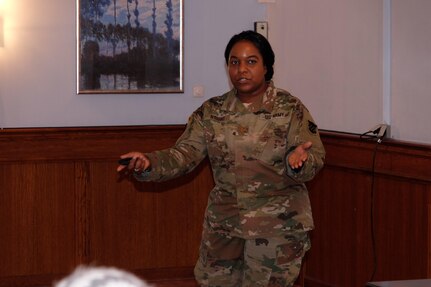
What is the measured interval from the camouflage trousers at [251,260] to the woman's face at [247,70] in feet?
1.98

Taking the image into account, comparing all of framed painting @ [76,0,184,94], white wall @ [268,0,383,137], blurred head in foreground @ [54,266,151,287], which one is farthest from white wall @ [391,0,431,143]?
blurred head in foreground @ [54,266,151,287]

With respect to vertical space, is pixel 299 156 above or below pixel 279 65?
below

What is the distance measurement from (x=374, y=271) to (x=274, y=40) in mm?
2007

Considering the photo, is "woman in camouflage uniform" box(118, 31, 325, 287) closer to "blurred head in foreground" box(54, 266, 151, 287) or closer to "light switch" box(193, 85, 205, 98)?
"blurred head in foreground" box(54, 266, 151, 287)

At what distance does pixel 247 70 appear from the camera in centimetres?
351

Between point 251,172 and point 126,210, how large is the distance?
9.56ft

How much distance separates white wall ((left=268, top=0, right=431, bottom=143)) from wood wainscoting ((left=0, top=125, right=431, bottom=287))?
25cm

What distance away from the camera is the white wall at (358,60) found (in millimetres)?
4777

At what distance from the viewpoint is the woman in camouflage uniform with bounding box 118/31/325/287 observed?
11.3 ft

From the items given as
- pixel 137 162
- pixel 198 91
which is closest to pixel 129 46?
pixel 198 91

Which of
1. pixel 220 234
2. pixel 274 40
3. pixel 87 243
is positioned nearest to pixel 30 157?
pixel 87 243

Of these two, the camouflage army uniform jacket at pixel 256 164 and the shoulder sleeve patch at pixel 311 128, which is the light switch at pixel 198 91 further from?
the shoulder sleeve patch at pixel 311 128

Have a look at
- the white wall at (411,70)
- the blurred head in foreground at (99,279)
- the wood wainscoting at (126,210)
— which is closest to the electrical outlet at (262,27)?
the wood wainscoting at (126,210)

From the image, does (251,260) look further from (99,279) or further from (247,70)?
(99,279)
